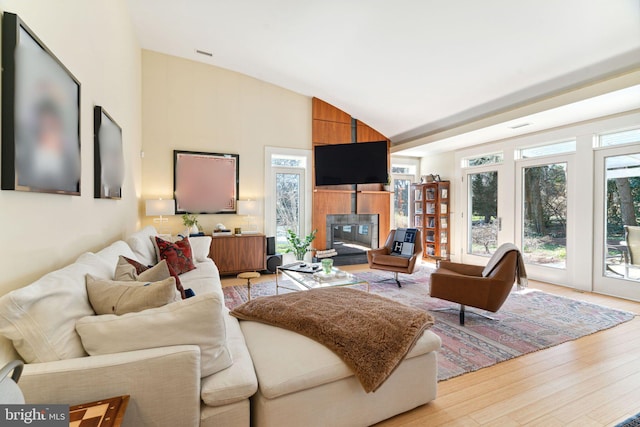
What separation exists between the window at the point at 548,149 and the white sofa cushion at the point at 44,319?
588cm

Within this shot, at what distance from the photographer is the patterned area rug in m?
2.42

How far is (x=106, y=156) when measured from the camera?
2.59 metres

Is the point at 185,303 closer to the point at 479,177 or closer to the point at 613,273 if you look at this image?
the point at 613,273

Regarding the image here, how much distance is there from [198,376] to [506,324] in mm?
3023

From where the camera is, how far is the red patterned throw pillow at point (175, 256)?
3227 mm

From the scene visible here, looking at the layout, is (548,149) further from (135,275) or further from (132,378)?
(132,378)

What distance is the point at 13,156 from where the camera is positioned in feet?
4.18

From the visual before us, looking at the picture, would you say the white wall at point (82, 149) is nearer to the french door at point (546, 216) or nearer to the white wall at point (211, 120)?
the white wall at point (211, 120)

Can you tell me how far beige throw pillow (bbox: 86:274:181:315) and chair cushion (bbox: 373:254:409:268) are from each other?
352 centimetres

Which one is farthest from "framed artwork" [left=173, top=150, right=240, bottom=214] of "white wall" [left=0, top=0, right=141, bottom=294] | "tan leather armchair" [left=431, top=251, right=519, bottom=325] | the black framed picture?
"tan leather armchair" [left=431, top=251, right=519, bottom=325]

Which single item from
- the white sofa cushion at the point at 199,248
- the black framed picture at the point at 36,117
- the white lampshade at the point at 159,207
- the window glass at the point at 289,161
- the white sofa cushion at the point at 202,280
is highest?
the window glass at the point at 289,161

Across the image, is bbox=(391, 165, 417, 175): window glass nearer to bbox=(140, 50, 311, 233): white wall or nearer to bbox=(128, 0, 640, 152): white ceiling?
bbox=(128, 0, 640, 152): white ceiling

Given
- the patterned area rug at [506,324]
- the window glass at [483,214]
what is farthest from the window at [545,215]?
the patterned area rug at [506,324]

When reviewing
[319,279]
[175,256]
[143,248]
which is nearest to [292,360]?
[319,279]
